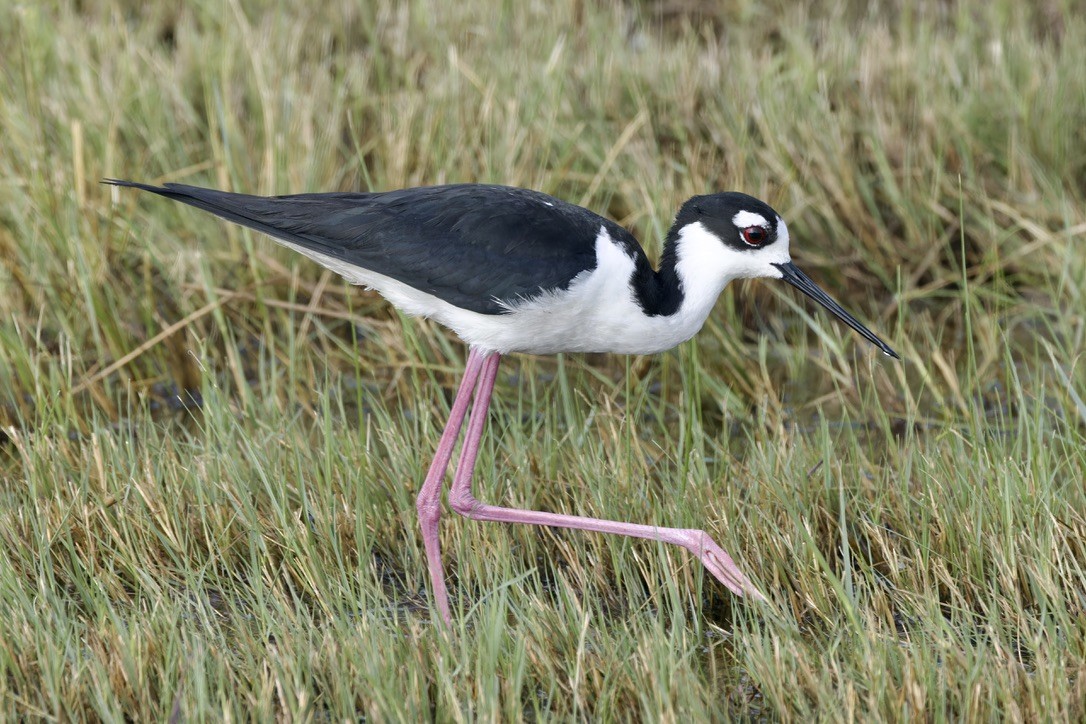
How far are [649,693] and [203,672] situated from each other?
2.58 ft

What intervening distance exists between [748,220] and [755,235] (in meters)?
0.04

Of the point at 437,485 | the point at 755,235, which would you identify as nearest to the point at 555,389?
the point at 437,485

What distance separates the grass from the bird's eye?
0.38 m

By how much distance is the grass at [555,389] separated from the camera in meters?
2.53

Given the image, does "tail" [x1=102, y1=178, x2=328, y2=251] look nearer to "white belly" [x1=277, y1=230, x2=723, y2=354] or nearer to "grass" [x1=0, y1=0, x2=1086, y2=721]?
"white belly" [x1=277, y1=230, x2=723, y2=354]

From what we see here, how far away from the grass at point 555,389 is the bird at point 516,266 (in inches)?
7.8

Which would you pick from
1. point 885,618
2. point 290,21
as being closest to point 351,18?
point 290,21

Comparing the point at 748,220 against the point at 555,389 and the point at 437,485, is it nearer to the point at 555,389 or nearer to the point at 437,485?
the point at 437,485

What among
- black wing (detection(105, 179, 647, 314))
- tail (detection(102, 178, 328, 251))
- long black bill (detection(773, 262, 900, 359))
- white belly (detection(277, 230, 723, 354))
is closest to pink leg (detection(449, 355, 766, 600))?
white belly (detection(277, 230, 723, 354))

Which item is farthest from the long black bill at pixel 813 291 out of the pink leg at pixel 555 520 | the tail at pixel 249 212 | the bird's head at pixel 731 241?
the tail at pixel 249 212

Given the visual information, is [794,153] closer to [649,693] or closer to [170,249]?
[170,249]

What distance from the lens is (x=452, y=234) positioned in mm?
3133

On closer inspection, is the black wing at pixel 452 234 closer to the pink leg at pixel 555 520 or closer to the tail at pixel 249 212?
the tail at pixel 249 212

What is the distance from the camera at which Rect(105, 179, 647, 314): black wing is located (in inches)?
120
